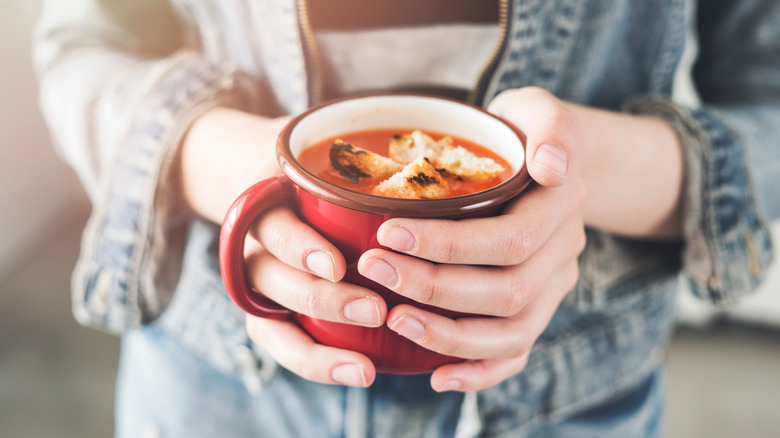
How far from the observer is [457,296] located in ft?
1.60

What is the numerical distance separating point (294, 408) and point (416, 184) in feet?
1.73

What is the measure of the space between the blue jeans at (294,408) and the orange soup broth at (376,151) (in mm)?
379

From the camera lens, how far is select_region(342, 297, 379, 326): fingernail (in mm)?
484

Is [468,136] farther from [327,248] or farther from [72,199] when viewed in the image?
[72,199]

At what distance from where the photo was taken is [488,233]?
0.46 meters

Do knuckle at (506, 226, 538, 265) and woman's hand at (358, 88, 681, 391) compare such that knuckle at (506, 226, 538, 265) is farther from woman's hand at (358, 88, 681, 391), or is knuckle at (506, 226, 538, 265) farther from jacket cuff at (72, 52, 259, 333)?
jacket cuff at (72, 52, 259, 333)

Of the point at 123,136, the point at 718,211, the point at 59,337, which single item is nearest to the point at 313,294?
the point at 123,136

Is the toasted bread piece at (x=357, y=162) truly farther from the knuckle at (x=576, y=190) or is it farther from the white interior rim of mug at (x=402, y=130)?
the knuckle at (x=576, y=190)

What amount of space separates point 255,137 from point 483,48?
0.40 metres

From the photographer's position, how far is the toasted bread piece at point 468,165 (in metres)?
0.54

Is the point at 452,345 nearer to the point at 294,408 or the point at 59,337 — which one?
A: the point at 294,408

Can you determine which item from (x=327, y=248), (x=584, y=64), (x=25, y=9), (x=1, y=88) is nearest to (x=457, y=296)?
(x=327, y=248)

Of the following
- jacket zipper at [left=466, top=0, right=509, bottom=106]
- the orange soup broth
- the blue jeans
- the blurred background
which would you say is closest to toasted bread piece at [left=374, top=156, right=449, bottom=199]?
the orange soup broth

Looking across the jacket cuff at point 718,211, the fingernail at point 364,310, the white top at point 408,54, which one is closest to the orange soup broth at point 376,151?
the fingernail at point 364,310
